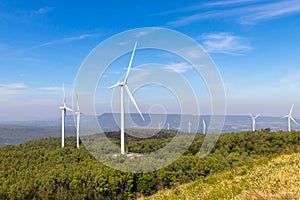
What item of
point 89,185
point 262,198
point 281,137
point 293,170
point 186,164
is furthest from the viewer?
point 281,137

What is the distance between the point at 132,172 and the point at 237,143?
4331 cm

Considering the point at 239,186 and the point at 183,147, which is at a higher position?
the point at 239,186

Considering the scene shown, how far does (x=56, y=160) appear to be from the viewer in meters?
94.0

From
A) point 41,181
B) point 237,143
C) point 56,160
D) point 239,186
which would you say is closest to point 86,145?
point 56,160

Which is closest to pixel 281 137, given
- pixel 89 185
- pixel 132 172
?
pixel 132 172

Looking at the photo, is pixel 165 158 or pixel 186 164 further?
pixel 165 158

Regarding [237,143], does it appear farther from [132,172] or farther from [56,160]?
[56,160]

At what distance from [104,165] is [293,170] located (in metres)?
76.7

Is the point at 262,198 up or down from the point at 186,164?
up

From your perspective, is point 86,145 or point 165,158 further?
point 86,145

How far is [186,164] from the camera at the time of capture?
8094 centimetres

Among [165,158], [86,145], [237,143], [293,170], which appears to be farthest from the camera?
[86,145]

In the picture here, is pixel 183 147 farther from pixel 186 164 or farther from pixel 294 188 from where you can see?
pixel 294 188

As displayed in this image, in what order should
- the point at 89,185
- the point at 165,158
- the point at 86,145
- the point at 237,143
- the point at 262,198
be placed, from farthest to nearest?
the point at 86,145, the point at 237,143, the point at 165,158, the point at 89,185, the point at 262,198
